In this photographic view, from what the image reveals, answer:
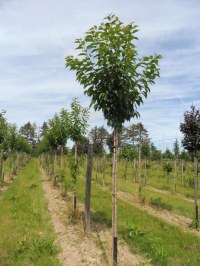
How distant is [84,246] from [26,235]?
179 cm

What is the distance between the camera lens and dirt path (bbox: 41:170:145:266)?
6.85m

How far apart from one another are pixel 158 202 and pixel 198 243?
6196mm

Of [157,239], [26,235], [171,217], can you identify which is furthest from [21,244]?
[171,217]

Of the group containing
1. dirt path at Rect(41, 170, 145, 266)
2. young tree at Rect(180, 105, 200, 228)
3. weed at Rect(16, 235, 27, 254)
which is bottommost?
dirt path at Rect(41, 170, 145, 266)

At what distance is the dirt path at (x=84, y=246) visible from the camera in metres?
6.85

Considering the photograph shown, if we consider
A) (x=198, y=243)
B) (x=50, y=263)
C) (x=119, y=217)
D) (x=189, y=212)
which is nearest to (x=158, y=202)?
(x=189, y=212)

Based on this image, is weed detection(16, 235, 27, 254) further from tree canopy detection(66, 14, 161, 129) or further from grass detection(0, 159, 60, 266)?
tree canopy detection(66, 14, 161, 129)

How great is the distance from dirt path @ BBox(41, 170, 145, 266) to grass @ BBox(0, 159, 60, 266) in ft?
0.94

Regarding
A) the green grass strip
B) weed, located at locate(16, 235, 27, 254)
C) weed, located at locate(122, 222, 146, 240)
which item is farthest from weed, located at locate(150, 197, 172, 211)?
weed, located at locate(16, 235, 27, 254)

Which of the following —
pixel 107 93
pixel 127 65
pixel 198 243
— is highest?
pixel 127 65

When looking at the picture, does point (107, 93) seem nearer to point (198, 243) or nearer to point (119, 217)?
point (198, 243)

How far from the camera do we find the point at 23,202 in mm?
13391

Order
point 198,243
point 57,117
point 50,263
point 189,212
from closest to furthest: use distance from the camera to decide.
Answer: point 50,263, point 198,243, point 189,212, point 57,117

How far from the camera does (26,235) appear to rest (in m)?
8.37
